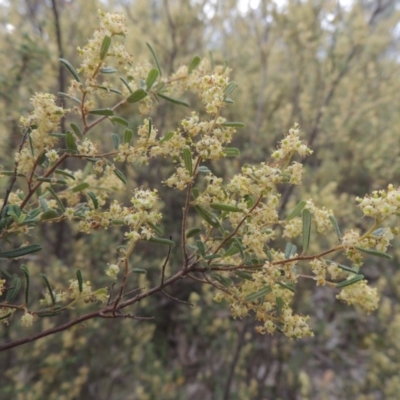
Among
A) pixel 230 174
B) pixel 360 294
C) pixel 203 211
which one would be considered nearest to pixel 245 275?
pixel 203 211

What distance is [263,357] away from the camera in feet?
11.2

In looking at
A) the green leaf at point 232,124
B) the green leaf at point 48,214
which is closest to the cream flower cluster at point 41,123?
the green leaf at point 48,214

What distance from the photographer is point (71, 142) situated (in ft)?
2.82

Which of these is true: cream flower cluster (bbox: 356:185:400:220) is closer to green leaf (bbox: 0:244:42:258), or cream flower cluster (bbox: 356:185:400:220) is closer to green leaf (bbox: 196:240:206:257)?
green leaf (bbox: 196:240:206:257)

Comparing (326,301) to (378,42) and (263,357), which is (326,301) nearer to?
(263,357)

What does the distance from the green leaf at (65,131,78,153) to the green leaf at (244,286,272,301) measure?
0.49 metres

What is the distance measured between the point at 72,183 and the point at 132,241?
14.7 inches

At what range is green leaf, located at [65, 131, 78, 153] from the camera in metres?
0.84

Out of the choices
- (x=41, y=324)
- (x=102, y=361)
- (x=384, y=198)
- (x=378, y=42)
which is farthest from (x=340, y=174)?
(x=384, y=198)

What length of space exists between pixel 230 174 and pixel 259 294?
92.8 inches

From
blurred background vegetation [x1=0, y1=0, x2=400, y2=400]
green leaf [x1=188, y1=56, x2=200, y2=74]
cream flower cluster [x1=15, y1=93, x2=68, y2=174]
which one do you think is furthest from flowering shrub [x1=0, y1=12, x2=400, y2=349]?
blurred background vegetation [x1=0, y1=0, x2=400, y2=400]

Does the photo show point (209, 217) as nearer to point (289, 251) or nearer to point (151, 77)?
point (289, 251)

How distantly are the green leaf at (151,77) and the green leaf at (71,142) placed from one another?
0.23 meters

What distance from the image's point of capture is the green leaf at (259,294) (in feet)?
2.85
